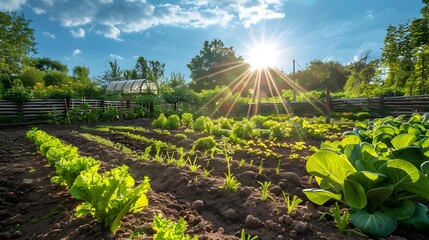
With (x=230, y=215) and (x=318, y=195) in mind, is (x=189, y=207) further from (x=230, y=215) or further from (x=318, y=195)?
(x=318, y=195)

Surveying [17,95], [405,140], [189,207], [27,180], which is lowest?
[27,180]

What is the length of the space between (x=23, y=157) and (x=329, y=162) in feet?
17.9

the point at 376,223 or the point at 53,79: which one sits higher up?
the point at 53,79

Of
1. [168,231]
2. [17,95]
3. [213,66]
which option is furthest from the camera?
[213,66]

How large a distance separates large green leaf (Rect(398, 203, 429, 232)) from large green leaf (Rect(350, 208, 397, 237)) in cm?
17

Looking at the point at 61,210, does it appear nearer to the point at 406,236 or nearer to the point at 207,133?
the point at 406,236

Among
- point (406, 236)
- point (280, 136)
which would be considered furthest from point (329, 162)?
point (280, 136)

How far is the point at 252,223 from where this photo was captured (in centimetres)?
203

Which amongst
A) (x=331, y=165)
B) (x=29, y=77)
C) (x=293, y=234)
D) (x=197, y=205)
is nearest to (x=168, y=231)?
(x=293, y=234)

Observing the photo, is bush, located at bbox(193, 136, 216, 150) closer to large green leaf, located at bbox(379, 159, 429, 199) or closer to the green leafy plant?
the green leafy plant

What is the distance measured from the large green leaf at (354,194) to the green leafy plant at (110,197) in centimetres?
140

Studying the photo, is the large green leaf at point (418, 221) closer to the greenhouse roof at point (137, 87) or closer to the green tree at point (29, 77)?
the greenhouse roof at point (137, 87)

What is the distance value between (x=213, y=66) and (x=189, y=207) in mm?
37932

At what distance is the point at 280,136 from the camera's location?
5922 mm
